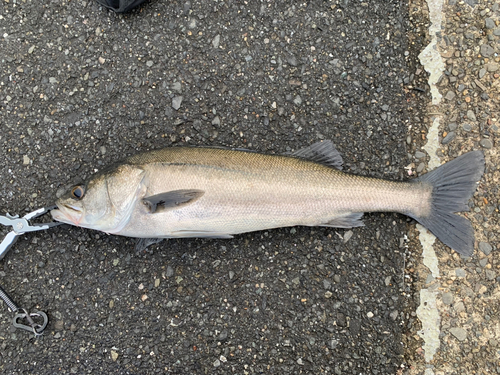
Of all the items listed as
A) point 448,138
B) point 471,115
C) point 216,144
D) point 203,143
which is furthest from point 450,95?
point 203,143

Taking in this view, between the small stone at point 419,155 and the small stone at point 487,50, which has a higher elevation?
the small stone at point 487,50

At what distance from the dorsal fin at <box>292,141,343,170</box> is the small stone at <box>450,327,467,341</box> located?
1.93 m

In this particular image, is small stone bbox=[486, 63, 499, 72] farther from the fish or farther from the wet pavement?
the fish

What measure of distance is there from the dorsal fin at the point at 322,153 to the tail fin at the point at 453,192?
30.5 inches

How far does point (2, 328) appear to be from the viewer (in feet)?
10.8

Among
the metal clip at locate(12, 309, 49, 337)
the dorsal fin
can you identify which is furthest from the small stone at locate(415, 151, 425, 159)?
the metal clip at locate(12, 309, 49, 337)

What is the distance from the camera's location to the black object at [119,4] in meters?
3.20

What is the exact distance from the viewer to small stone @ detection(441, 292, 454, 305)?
3070mm

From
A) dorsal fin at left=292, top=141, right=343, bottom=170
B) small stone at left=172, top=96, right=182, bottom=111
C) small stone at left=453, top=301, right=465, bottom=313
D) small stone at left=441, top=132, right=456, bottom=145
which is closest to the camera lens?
dorsal fin at left=292, top=141, right=343, bottom=170

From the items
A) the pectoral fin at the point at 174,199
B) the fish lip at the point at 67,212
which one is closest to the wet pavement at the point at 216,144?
the fish lip at the point at 67,212

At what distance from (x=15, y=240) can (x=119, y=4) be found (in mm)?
2588

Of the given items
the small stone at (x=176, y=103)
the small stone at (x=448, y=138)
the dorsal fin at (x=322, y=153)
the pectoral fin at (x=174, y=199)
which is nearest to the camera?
the pectoral fin at (x=174, y=199)

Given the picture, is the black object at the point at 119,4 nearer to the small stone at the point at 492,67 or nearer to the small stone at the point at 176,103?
the small stone at the point at 176,103

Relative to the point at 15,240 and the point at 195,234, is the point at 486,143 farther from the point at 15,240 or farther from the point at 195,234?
the point at 15,240
